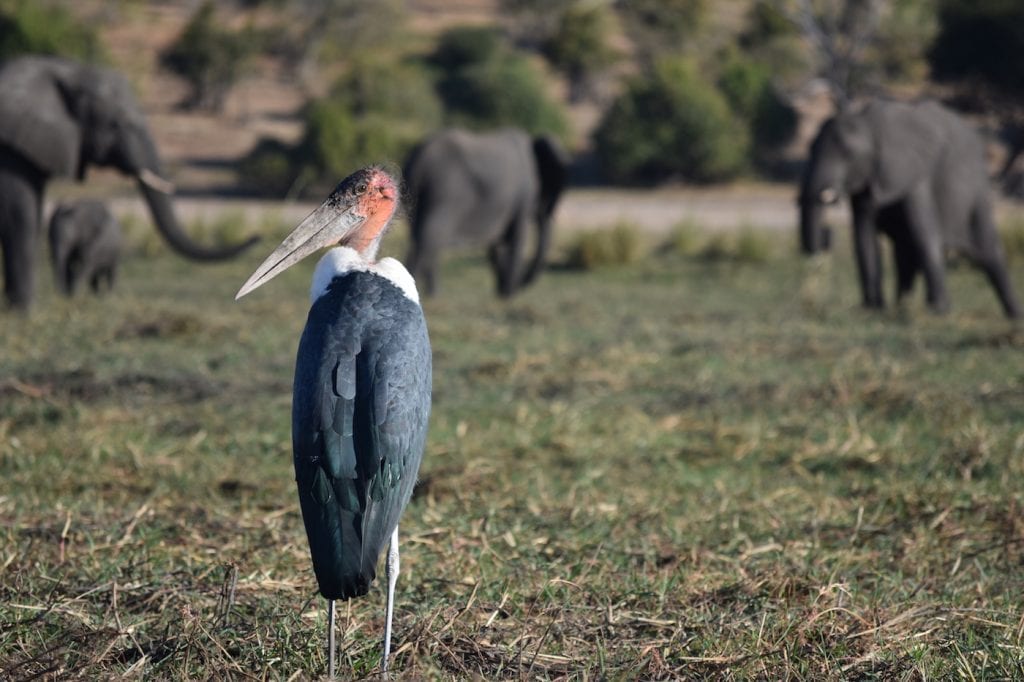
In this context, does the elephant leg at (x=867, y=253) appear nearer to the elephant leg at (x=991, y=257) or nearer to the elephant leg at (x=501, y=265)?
the elephant leg at (x=991, y=257)

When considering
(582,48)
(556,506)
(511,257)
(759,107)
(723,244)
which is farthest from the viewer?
(582,48)

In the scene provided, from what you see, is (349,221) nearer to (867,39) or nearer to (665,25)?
(867,39)

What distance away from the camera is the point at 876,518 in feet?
17.6

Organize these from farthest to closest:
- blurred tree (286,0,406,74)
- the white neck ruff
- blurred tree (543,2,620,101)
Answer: blurred tree (286,0,406,74), blurred tree (543,2,620,101), the white neck ruff

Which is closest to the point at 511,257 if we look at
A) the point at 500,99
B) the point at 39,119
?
the point at 39,119

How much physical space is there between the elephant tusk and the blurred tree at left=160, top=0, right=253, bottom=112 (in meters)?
22.3

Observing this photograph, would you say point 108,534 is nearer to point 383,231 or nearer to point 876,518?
point 383,231

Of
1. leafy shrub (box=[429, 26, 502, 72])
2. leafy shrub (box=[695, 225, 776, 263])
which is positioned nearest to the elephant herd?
leafy shrub (box=[695, 225, 776, 263])

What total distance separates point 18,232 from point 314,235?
710 centimetres

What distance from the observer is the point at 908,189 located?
37.1 ft

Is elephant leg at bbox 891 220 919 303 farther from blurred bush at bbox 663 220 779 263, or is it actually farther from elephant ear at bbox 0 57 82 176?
elephant ear at bbox 0 57 82 176

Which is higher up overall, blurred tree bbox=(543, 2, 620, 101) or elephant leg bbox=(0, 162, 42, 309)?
elephant leg bbox=(0, 162, 42, 309)

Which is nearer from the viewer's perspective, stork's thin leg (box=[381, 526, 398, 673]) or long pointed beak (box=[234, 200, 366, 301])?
stork's thin leg (box=[381, 526, 398, 673])

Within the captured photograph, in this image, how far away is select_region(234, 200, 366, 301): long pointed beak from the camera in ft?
11.8
